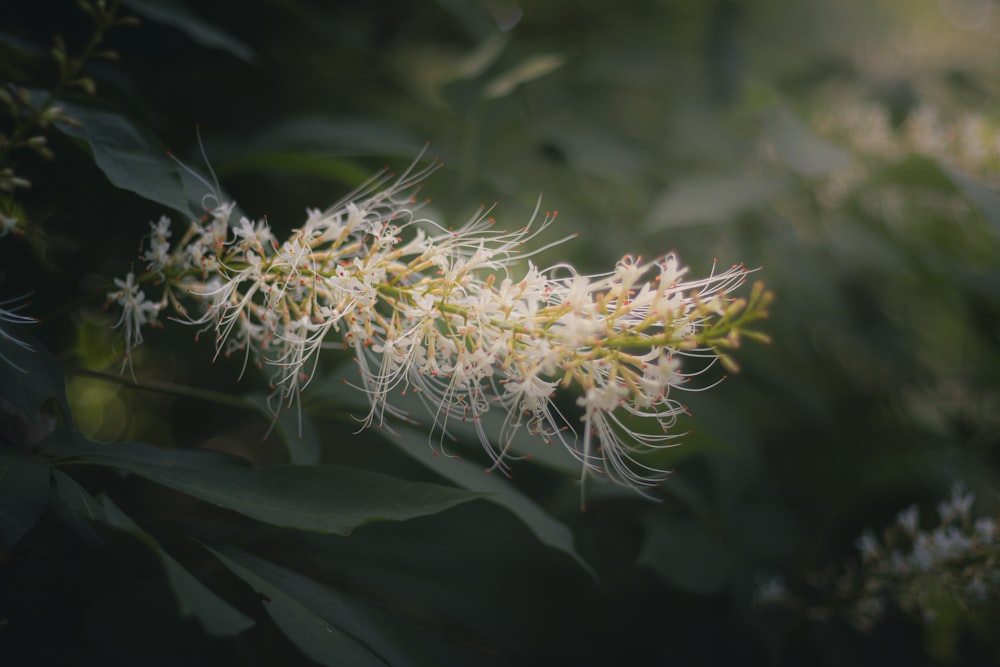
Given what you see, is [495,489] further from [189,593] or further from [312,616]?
[189,593]

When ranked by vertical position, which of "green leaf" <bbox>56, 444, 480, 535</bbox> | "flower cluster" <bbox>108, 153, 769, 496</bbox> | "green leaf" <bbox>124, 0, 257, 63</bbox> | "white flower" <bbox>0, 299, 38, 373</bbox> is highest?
"green leaf" <bbox>124, 0, 257, 63</bbox>

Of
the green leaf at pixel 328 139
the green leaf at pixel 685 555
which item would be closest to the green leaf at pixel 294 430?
the green leaf at pixel 328 139

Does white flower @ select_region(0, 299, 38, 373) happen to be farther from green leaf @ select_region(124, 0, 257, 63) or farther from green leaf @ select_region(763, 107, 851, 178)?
green leaf @ select_region(763, 107, 851, 178)

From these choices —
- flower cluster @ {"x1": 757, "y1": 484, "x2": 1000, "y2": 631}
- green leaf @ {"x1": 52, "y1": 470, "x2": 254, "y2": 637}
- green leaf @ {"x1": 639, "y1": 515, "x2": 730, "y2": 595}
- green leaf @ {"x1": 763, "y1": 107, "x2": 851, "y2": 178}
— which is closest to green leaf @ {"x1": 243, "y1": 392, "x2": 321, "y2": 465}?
green leaf @ {"x1": 52, "y1": 470, "x2": 254, "y2": 637}

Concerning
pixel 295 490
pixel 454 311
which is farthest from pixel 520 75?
pixel 295 490

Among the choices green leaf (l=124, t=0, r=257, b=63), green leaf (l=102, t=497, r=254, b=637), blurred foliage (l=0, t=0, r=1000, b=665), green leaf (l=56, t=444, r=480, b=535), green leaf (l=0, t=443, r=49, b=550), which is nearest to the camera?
green leaf (l=102, t=497, r=254, b=637)

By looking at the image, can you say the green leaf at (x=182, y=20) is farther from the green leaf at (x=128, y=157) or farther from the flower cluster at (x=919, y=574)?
the flower cluster at (x=919, y=574)
